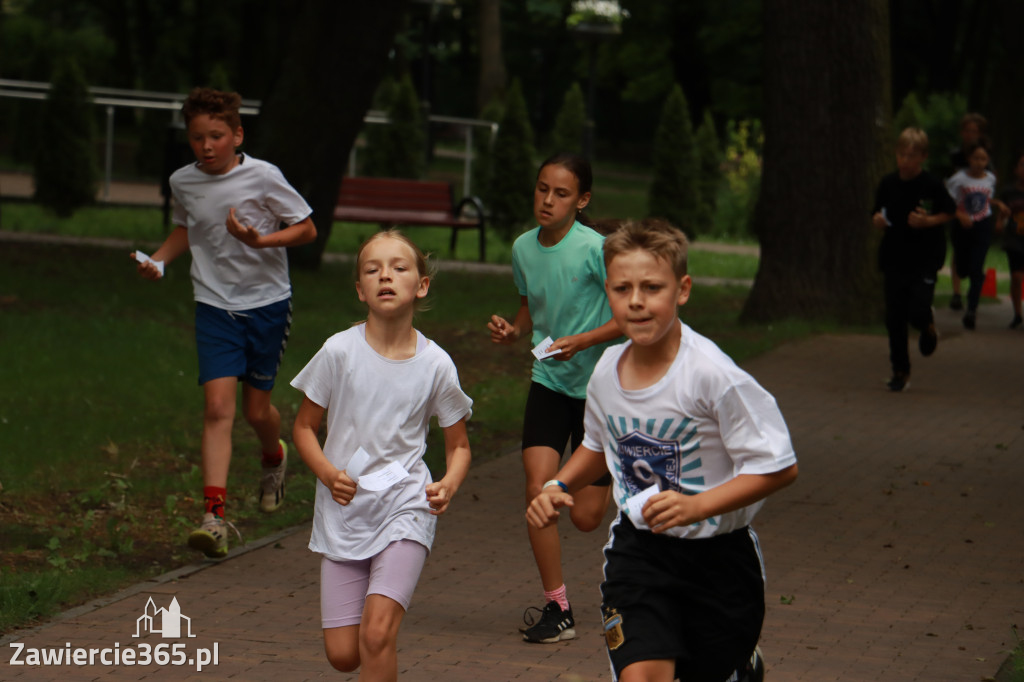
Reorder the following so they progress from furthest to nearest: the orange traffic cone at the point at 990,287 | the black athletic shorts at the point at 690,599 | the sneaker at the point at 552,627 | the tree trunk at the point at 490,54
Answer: the tree trunk at the point at 490,54 < the orange traffic cone at the point at 990,287 < the sneaker at the point at 552,627 < the black athletic shorts at the point at 690,599

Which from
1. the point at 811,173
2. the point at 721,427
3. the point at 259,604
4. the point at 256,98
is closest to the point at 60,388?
the point at 259,604

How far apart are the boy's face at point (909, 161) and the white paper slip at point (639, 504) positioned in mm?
7904

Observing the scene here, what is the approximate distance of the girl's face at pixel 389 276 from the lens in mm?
4340

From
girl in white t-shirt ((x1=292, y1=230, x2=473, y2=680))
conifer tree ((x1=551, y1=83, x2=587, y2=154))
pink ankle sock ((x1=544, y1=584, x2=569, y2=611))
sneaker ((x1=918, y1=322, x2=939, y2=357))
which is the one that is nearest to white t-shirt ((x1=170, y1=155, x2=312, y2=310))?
pink ankle sock ((x1=544, y1=584, x2=569, y2=611))

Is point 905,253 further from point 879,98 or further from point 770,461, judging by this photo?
point 770,461

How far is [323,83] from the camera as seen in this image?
55.7 ft

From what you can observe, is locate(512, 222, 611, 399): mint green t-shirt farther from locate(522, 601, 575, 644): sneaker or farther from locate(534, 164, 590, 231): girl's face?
locate(522, 601, 575, 644): sneaker

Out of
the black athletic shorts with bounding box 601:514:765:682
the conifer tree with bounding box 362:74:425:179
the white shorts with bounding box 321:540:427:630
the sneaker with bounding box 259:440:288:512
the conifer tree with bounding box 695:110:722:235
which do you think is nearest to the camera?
the black athletic shorts with bounding box 601:514:765:682

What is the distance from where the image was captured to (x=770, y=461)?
143 inches

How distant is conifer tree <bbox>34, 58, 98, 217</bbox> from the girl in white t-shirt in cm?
1952

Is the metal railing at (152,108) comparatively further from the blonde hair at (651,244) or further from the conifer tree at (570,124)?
the blonde hair at (651,244)

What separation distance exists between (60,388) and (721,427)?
724cm

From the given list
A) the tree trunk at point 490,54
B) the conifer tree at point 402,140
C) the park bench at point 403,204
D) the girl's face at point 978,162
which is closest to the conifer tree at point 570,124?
the conifer tree at point 402,140

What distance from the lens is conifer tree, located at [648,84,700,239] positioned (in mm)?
27766
